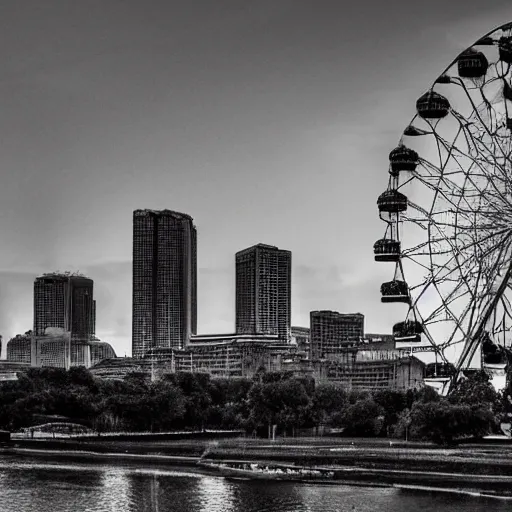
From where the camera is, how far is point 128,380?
125 meters

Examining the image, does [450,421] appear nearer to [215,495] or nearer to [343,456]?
[343,456]

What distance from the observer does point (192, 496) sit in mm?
57906

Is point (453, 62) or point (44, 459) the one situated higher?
point (453, 62)

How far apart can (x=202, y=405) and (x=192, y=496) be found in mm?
61545

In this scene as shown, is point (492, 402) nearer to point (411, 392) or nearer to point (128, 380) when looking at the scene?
point (411, 392)

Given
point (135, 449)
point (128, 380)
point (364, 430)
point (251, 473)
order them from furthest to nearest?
point (128, 380)
point (364, 430)
point (135, 449)
point (251, 473)

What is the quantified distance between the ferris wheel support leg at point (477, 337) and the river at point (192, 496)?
7.12 meters

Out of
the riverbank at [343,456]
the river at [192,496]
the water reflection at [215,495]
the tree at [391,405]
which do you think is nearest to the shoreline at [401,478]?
the riverbank at [343,456]

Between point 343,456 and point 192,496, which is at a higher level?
point 343,456

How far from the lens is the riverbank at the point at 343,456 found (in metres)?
62.4

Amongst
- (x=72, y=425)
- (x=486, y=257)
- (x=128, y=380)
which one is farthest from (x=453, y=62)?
(x=128, y=380)

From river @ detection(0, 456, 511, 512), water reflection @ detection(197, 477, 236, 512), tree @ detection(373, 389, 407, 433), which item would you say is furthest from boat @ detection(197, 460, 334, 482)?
tree @ detection(373, 389, 407, 433)

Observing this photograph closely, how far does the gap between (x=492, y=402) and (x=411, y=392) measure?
21792mm

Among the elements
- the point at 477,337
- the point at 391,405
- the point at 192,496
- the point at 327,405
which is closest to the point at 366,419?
the point at 391,405
